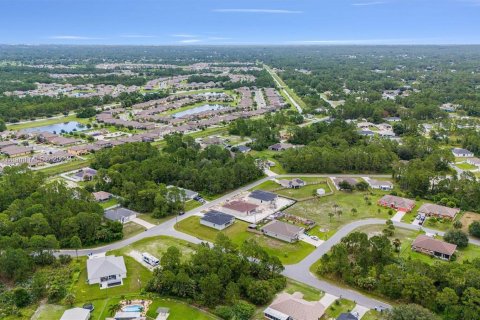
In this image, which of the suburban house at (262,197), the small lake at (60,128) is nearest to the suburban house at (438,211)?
the suburban house at (262,197)

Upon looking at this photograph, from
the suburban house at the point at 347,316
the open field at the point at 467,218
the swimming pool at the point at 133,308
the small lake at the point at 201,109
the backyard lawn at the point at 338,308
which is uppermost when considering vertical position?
the small lake at the point at 201,109

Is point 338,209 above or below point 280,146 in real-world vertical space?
below

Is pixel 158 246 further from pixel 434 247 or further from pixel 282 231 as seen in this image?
pixel 434 247

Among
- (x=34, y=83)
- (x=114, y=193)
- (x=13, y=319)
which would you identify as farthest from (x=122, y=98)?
(x=13, y=319)

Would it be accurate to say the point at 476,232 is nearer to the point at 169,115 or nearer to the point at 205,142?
the point at 205,142

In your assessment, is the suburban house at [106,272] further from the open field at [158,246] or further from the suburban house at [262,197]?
the suburban house at [262,197]

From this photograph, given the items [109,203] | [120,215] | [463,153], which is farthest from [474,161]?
[109,203]
